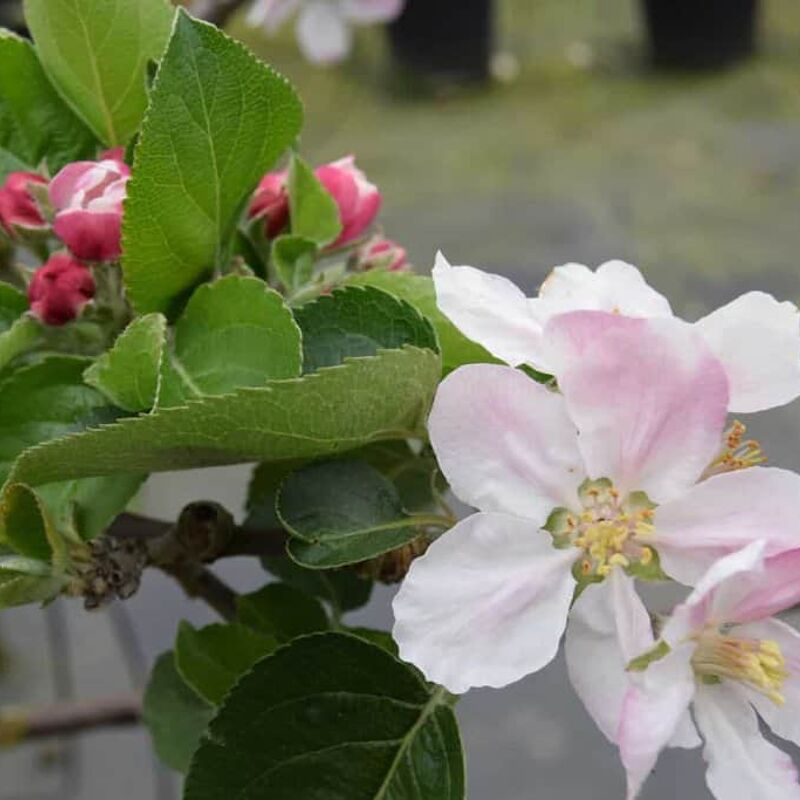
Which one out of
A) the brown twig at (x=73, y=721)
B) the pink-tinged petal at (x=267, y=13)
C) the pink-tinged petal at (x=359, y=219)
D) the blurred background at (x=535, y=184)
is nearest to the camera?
the pink-tinged petal at (x=359, y=219)

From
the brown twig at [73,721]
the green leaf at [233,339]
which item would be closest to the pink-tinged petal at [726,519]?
the green leaf at [233,339]

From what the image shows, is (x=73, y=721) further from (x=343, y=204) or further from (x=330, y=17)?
(x=343, y=204)

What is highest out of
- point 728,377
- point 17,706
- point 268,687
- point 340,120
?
point 728,377

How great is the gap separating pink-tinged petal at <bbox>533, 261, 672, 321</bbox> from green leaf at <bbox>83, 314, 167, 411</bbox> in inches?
4.1

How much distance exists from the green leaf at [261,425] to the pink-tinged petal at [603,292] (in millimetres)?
49

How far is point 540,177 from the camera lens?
329cm

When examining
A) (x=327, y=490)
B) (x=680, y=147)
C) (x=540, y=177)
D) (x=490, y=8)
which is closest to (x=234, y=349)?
(x=327, y=490)

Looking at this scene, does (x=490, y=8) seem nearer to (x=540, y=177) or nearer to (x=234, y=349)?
(x=540, y=177)

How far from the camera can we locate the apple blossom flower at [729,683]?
0.32m

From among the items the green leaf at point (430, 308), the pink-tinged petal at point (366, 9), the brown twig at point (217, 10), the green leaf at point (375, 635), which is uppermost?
the green leaf at point (430, 308)

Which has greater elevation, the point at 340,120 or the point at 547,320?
the point at 547,320

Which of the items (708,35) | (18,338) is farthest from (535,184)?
(18,338)

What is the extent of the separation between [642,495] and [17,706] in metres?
1.44

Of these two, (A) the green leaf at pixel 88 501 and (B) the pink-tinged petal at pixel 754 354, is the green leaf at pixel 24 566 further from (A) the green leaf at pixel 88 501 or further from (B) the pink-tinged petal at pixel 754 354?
(B) the pink-tinged petal at pixel 754 354
